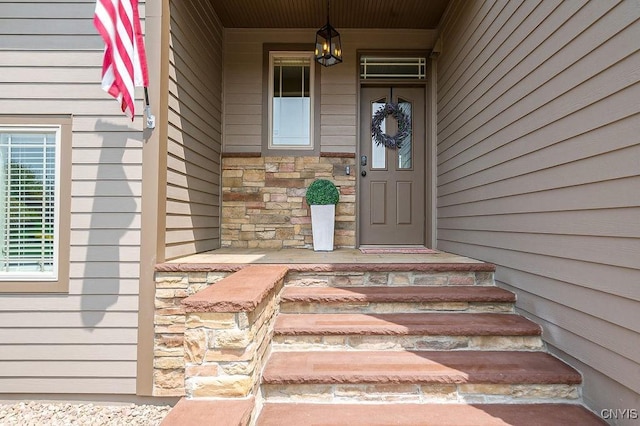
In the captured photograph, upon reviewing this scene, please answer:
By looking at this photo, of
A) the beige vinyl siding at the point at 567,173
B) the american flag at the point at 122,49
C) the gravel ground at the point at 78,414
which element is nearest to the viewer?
the beige vinyl siding at the point at 567,173

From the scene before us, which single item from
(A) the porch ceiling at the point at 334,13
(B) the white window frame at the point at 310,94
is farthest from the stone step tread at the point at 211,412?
(A) the porch ceiling at the point at 334,13

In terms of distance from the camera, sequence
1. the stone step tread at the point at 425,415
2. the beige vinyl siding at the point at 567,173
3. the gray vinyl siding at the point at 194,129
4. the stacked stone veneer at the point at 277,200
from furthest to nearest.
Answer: the stacked stone veneer at the point at 277,200, the gray vinyl siding at the point at 194,129, the stone step tread at the point at 425,415, the beige vinyl siding at the point at 567,173

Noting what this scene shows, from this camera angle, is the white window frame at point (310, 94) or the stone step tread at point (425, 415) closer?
the stone step tread at point (425, 415)

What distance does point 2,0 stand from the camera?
2840 mm

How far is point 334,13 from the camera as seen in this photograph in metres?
4.30

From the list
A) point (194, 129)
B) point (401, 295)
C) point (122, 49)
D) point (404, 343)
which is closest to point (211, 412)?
point (404, 343)

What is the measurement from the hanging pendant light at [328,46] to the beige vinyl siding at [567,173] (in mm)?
1448

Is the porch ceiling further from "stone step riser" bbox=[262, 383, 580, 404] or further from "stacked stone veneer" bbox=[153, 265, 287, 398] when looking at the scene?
"stone step riser" bbox=[262, 383, 580, 404]

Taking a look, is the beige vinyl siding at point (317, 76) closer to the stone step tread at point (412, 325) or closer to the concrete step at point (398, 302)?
the concrete step at point (398, 302)

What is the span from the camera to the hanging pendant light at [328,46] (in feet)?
13.4

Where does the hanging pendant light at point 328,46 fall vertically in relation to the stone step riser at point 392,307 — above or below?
above

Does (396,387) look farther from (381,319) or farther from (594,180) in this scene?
(594,180)

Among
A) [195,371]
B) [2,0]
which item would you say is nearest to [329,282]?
[195,371]

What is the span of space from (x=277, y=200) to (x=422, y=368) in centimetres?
290
